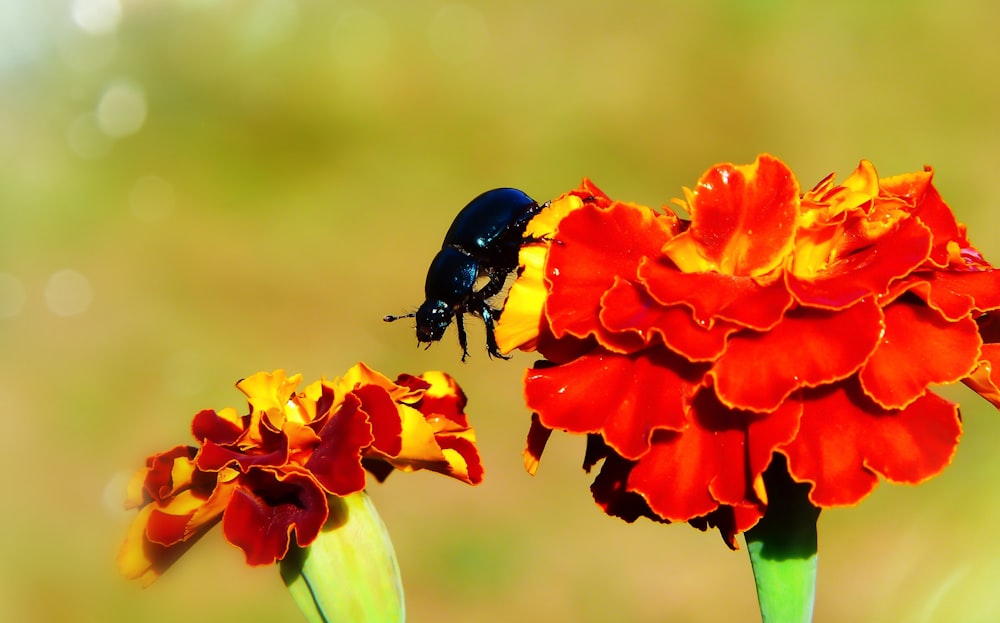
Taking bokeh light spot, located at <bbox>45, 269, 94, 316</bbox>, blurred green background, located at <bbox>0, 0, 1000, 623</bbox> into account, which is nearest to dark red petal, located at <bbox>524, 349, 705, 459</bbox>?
blurred green background, located at <bbox>0, 0, 1000, 623</bbox>

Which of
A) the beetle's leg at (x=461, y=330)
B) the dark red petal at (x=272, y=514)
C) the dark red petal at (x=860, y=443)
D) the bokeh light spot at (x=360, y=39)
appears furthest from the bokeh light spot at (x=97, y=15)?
the dark red petal at (x=860, y=443)

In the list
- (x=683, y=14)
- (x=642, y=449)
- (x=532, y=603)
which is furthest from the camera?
(x=683, y=14)

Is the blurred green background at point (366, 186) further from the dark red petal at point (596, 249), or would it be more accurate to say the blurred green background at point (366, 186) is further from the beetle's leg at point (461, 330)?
the dark red petal at point (596, 249)

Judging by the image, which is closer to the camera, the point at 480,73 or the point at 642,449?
the point at 642,449

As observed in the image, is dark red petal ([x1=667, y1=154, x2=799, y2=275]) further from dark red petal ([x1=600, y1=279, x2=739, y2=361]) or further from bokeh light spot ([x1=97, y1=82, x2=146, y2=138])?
bokeh light spot ([x1=97, y1=82, x2=146, y2=138])

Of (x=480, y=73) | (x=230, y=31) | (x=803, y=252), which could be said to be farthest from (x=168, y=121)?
(x=803, y=252)

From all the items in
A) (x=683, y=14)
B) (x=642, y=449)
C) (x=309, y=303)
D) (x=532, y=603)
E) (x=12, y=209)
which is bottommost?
(x=532, y=603)

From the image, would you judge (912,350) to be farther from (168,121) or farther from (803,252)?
(168,121)
